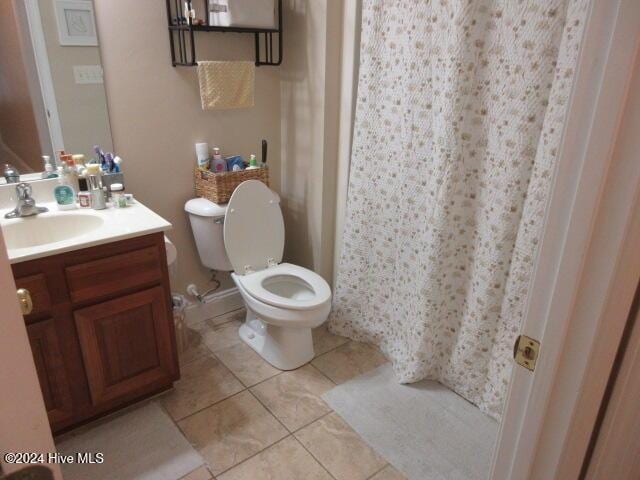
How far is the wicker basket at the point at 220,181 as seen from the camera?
2.30 metres

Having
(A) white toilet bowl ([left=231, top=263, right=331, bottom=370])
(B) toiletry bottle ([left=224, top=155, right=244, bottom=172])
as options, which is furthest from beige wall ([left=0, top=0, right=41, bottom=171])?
(A) white toilet bowl ([left=231, top=263, right=331, bottom=370])

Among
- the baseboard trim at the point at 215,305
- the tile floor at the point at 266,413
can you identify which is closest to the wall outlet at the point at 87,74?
the baseboard trim at the point at 215,305

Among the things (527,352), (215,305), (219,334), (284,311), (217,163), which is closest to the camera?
(527,352)

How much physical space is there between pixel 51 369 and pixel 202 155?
1.19 metres

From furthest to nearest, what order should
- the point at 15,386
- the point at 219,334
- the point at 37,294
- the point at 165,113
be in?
the point at 219,334 < the point at 165,113 < the point at 37,294 < the point at 15,386

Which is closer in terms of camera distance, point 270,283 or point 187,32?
point 187,32

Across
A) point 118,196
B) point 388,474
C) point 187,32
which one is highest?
point 187,32

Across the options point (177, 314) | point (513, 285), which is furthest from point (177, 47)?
point (513, 285)

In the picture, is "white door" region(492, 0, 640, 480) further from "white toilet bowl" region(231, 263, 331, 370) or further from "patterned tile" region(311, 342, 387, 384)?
"patterned tile" region(311, 342, 387, 384)

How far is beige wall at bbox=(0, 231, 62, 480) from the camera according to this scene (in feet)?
1.79

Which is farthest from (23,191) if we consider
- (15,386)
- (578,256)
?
(578,256)

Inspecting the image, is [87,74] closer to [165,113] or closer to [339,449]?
[165,113]

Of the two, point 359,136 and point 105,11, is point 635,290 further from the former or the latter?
point 105,11

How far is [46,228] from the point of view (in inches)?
72.9
